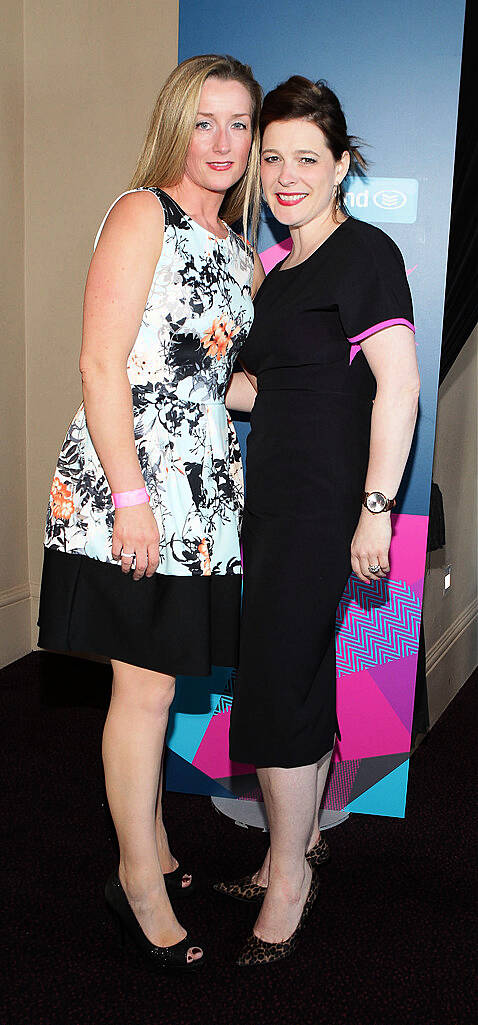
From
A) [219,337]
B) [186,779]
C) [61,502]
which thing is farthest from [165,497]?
[186,779]

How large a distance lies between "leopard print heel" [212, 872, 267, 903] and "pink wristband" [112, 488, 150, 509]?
1.00 m

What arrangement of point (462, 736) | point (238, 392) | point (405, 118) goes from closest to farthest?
point (238, 392), point (405, 118), point (462, 736)

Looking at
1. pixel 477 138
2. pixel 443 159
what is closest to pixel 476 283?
pixel 477 138

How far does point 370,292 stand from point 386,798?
147cm

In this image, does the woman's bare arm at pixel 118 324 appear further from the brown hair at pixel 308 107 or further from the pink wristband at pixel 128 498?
the brown hair at pixel 308 107

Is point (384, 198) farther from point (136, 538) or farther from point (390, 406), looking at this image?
point (136, 538)

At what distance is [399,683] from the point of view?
8.00 feet

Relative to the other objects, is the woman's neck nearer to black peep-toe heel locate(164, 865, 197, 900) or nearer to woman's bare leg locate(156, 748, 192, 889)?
woman's bare leg locate(156, 748, 192, 889)

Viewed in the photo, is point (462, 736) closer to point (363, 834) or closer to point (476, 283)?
point (363, 834)

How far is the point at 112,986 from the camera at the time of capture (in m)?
1.78

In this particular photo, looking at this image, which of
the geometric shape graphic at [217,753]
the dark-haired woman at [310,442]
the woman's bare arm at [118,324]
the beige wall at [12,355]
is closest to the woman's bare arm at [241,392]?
the dark-haired woman at [310,442]

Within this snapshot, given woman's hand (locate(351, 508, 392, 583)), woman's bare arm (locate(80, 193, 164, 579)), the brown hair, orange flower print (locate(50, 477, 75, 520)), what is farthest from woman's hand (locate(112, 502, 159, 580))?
the brown hair

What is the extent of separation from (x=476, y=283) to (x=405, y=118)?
2.50 feet

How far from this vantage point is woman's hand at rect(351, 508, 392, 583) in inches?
68.7
